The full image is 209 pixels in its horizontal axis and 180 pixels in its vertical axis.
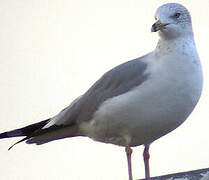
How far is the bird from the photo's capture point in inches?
201

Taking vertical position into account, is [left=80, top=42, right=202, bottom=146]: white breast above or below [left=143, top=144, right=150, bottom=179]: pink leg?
above

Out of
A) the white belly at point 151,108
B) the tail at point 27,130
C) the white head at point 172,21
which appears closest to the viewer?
the white belly at point 151,108

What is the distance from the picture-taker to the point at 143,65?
5.33m

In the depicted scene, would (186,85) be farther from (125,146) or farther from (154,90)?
(125,146)

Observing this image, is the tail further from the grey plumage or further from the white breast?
the white breast

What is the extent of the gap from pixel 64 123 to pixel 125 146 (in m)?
0.56

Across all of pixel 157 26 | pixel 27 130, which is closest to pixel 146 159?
pixel 27 130

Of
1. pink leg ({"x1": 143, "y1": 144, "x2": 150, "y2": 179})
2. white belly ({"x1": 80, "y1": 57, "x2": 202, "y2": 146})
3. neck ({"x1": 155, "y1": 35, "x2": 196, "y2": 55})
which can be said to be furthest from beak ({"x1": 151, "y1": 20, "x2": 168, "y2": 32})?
pink leg ({"x1": 143, "y1": 144, "x2": 150, "y2": 179})

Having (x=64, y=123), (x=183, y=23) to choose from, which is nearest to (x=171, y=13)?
(x=183, y=23)

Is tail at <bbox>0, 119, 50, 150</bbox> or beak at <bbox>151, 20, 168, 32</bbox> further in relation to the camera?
tail at <bbox>0, 119, 50, 150</bbox>

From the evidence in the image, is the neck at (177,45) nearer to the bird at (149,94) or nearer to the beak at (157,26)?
the bird at (149,94)

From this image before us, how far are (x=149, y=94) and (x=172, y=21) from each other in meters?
0.62

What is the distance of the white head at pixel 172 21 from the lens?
5.23 meters

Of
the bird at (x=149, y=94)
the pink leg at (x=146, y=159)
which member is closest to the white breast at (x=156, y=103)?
the bird at (x=149, y=94)
